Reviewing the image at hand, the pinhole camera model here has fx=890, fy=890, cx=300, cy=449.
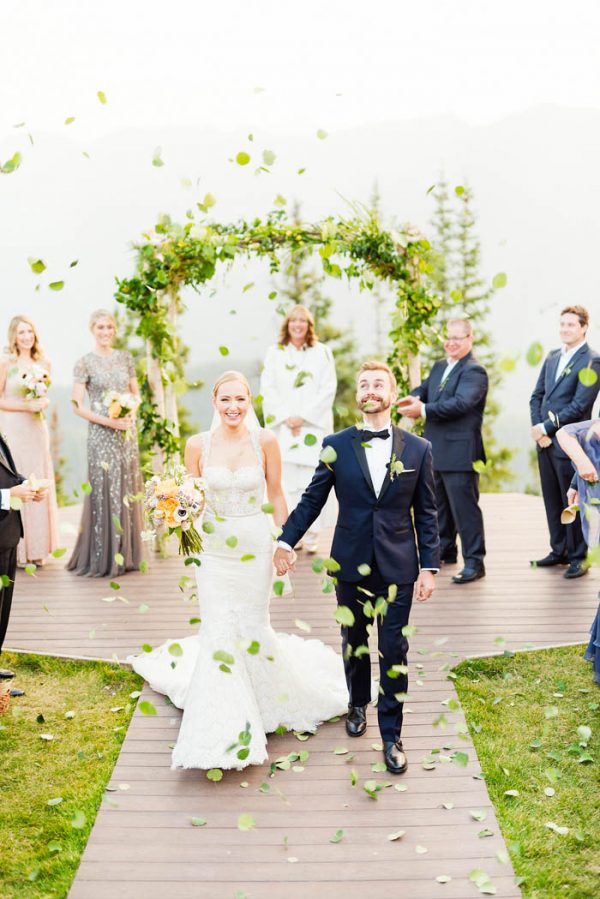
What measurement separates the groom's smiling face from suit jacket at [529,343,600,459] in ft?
10.5

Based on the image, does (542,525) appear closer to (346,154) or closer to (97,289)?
(97,289)

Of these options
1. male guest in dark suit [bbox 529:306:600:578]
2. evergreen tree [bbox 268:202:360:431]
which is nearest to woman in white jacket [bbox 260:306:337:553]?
male guest in dark suit [bbox 529:306:600:578]

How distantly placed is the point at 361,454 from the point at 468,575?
133 inches

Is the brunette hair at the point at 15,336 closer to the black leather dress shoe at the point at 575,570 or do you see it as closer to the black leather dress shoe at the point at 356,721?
the black leather dress shoe at the point at 356,721

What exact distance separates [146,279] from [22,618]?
3.03 meters

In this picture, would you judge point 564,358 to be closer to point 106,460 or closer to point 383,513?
point 383,513

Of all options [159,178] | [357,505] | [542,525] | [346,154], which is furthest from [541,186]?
[357,505]

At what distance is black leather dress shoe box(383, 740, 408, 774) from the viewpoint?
13.0 feet

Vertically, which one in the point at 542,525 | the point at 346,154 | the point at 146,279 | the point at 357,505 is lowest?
the point at 542,525

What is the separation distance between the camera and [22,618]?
251 inches

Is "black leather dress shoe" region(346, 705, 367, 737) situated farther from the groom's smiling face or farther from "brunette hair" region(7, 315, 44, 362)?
"brunette hair" region(7, 315, 44, 362)

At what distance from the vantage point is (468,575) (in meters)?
7.08

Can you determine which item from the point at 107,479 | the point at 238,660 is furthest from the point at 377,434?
the point at 107,479

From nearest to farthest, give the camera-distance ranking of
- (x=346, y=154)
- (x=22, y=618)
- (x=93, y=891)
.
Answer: (x=93, y=891) < (x=22, y=618) < (x=346, y=154)
